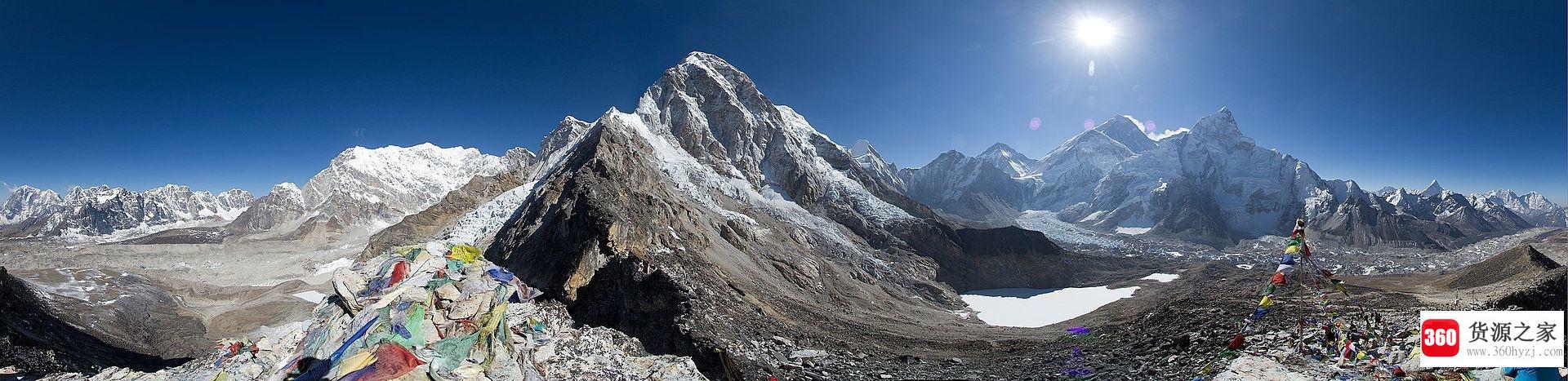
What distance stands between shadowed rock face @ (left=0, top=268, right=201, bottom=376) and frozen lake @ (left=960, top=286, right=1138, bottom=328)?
2882 inches

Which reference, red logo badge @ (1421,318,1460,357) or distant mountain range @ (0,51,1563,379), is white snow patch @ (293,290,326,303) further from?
red logo badge @ (1421,318,1460,357)

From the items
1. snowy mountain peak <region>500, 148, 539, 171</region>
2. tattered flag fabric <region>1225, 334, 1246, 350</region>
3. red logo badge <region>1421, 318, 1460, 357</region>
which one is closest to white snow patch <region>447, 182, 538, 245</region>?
tattered flag fabric <region>1225, 334, 1246, 350</region>

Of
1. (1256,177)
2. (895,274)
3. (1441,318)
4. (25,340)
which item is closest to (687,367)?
(1441,318)

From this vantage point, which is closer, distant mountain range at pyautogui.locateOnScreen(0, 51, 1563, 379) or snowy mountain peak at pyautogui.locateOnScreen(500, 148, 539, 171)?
distant mountain range at pyautogui.locateOnScreen(0, 51, 1563, 379)

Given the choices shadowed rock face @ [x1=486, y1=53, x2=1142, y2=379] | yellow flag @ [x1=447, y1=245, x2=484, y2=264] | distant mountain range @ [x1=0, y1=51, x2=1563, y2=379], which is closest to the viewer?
yellow flag @ [x1=447, y1=245, x2=484, y2=264]

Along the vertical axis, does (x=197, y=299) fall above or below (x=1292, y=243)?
below

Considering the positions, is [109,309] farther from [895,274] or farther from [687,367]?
[895,274]

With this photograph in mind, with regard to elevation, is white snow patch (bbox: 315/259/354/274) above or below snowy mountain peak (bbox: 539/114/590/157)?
below

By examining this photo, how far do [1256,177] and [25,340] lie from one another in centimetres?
27935

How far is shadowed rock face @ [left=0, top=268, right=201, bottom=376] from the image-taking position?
69.5 ft

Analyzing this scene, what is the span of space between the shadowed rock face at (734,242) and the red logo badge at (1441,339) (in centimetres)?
1735

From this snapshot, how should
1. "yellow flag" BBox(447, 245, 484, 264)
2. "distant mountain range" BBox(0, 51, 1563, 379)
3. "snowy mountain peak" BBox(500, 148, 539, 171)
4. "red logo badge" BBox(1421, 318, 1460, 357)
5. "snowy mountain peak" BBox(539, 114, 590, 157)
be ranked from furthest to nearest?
"snowy mountain peak" BBox(500, 148, 539, 171), "snowy mountain peak" BBox(539, 114, 590, 157), "distant mountain range" BBox(0, 51, 1563, 379), "yellow flag" BBox(447, 245, 484, 264), "red logo badge" BBox(1421, 318, 1460, 357)

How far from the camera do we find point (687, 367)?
55.5 ft

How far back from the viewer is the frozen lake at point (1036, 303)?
68.2 m
